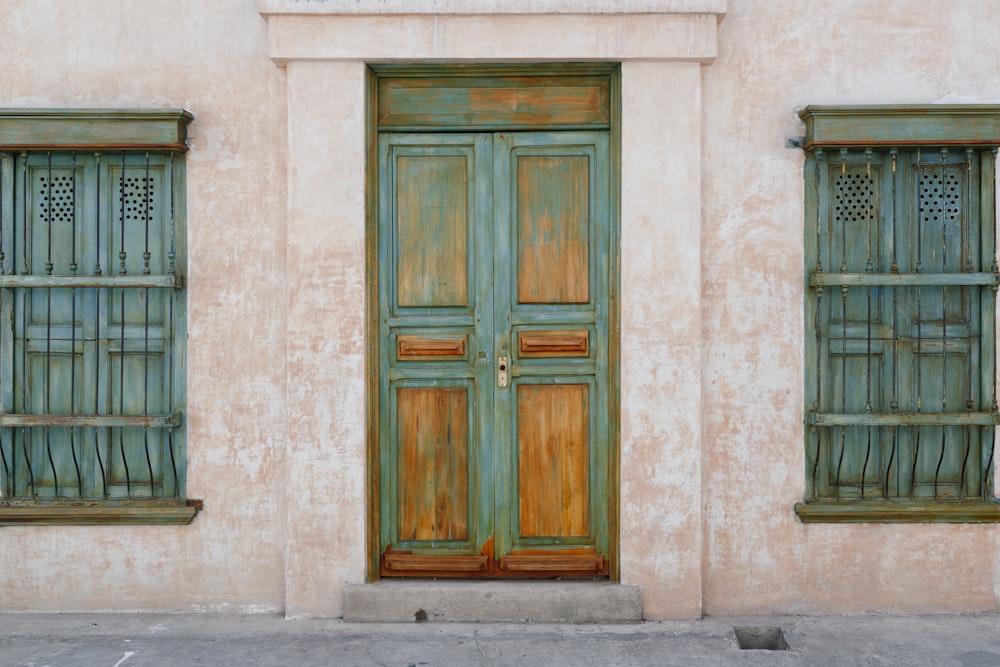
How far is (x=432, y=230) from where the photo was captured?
472cm

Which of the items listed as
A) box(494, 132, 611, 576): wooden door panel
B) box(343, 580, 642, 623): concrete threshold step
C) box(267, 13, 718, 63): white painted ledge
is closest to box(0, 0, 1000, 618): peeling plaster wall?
box(267, 13, 718, 63): white painted ledge

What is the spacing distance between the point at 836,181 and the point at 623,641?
2.71 meters

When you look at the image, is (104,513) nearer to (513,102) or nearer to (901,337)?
(513,102)

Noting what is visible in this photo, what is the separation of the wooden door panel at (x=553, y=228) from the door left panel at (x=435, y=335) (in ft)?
0.63

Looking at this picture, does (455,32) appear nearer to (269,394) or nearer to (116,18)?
(116,18)

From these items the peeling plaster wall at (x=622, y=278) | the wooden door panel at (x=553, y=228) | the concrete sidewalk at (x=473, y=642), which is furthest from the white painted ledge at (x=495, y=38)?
the concrete sidewalk at (x=473, y=642)

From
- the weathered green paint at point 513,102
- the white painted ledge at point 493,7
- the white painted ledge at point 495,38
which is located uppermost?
the white painted ledge at point 493,7

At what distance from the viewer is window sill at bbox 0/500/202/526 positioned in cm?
465

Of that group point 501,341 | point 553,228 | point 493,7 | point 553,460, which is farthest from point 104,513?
point 493,7

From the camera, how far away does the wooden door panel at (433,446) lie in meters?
4.74

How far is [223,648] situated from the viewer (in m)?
4.25

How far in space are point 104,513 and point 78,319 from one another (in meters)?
1.08

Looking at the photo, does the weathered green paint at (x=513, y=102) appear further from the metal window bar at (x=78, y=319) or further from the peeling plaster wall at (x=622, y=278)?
the metal window bar at (x=78, y=319)

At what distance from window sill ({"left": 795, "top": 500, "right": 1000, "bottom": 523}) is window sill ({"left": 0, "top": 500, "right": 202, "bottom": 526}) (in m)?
3.38
